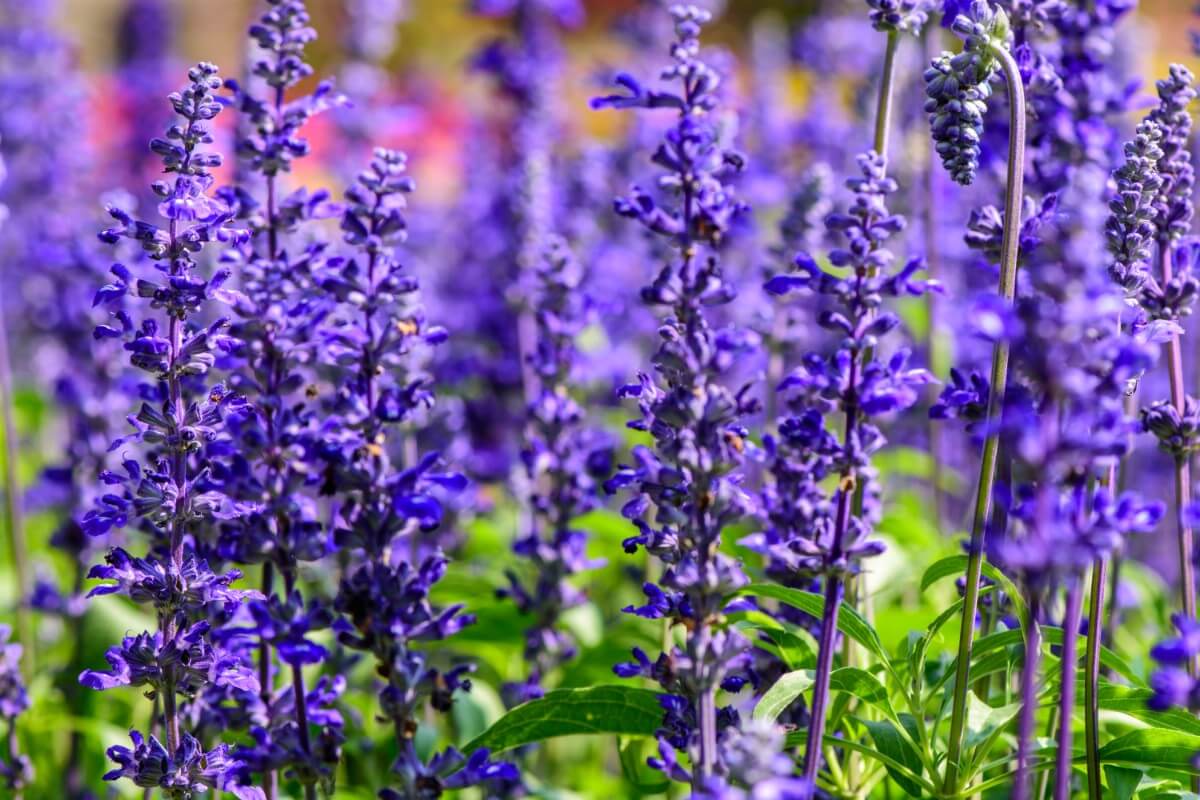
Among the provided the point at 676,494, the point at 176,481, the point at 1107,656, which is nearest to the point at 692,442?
the point at 676,494

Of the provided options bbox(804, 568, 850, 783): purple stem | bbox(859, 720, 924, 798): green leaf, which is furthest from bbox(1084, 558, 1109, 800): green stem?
bbox(804, 568, 850, 783): purple stem

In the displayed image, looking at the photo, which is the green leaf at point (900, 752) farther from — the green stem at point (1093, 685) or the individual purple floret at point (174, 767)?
the individual purple floret at point (174, 767)

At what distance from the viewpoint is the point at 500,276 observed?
638cm

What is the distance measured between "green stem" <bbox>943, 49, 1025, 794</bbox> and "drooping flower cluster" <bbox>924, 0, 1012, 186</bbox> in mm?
56

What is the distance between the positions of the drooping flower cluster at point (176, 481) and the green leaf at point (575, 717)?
0.55 meters

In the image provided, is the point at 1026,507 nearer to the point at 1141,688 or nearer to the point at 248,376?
the point at 1141,688

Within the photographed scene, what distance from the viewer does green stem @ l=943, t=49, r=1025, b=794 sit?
2539 millimetres

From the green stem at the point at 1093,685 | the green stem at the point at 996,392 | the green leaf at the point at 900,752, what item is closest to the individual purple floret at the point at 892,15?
the green stem at the point at 996,392

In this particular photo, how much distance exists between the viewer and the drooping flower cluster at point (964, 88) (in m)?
2.53

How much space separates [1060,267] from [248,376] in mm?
1817

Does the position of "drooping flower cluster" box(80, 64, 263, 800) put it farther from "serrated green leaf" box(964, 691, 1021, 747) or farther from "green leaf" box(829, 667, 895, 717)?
"serrated green leaf" box(964, 691, 1021, 747)

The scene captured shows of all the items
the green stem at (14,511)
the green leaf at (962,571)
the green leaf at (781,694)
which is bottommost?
the green leaf at (781,694)

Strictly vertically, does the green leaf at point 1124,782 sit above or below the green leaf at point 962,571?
below

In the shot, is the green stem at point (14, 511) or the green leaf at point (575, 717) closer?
the green leaf at point (575, 717)
